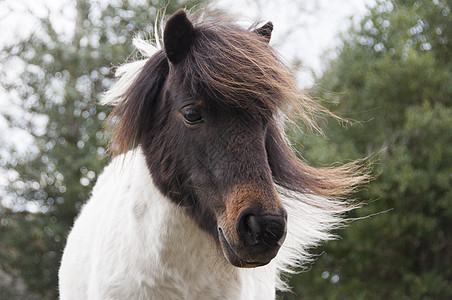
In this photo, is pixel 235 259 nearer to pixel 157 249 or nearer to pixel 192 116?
pixel 157 249

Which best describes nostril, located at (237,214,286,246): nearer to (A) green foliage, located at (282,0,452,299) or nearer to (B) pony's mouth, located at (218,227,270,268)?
(B) pony's mouth, located at (218,227,270,268)

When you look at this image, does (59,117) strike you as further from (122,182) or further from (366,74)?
(122,182)

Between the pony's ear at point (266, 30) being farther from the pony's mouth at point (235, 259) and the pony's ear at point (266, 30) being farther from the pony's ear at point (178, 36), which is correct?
the pony's mouth at point (235, 259)

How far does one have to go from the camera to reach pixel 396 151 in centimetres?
919

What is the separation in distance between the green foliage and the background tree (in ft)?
12.2

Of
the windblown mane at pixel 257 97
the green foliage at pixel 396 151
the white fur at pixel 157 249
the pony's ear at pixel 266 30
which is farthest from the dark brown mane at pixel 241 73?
the green foliage at pixel 396 151

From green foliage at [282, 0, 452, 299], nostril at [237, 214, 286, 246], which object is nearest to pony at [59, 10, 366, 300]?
nostril at [237, 214, 286, 246]

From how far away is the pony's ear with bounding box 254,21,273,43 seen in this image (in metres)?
2.92

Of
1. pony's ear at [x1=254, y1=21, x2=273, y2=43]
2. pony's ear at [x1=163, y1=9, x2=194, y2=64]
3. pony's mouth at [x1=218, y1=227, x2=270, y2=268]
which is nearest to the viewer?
pony's mouth at [x1=218, y1=227, x2=270, y2=268]

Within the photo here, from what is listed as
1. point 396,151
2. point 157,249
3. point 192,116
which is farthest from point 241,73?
point 396,151

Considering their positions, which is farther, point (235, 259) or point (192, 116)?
point (192, 116)

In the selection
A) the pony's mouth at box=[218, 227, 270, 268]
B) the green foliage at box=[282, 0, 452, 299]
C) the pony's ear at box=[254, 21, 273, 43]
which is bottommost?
the green foliage at box=[282, 0, 452, 299]

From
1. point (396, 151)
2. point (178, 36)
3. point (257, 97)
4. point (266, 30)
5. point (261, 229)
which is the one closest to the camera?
point (261, 229)

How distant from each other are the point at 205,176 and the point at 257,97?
1.47ft
